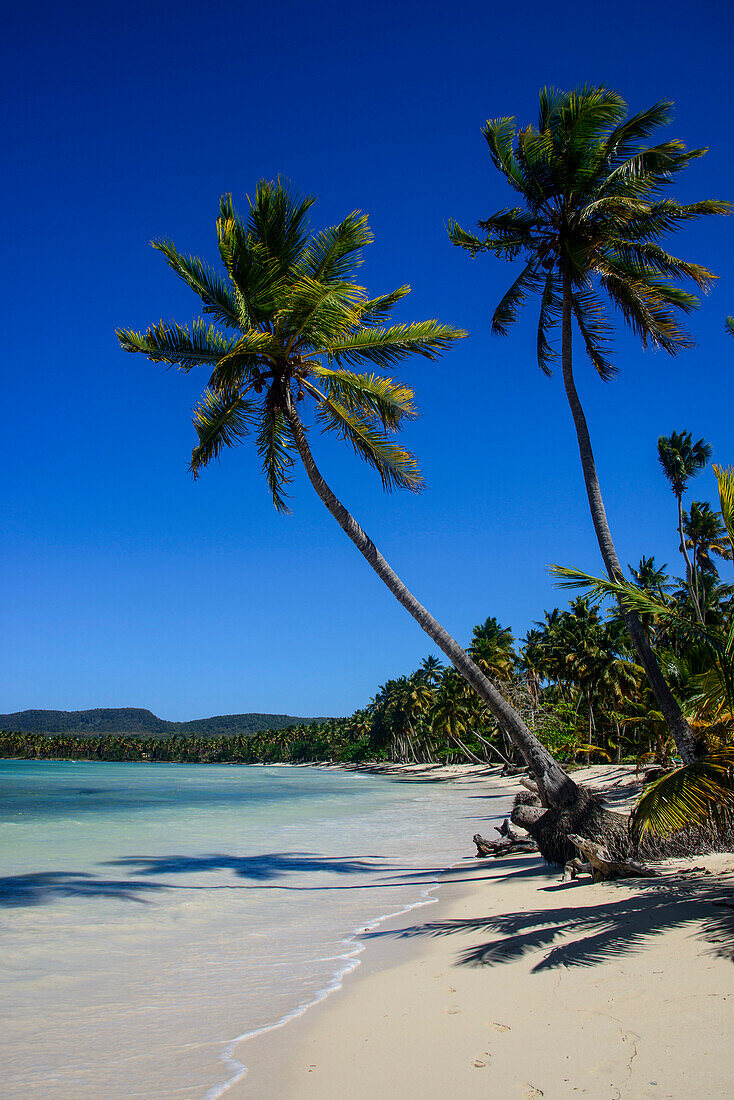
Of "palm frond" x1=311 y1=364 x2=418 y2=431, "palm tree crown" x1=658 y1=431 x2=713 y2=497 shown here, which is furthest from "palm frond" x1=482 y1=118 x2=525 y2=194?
"palm tree crown" x1=658 y1=431 x2=713 y2=497

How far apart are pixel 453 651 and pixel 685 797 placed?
16.2 feet

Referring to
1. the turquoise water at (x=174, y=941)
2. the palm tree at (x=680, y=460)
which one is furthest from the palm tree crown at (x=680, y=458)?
the turquoise water at (x=174, y=941)

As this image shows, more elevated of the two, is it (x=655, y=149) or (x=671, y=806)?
(x=655, y=149)

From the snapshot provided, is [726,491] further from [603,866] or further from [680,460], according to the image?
[680,460]

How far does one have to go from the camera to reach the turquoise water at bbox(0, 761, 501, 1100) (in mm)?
4262

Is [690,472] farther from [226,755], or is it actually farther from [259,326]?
[226,755]

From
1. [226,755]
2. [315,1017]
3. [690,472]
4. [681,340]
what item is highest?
[690,472]

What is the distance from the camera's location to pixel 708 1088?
3.03 meters

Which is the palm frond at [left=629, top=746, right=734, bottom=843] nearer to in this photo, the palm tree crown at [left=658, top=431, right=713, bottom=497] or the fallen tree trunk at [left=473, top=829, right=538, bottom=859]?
the fallen tree trunk at [left=473, top=829, right=538, bottom=859]

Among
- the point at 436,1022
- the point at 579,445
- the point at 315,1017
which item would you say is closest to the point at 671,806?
the point at 436,1022

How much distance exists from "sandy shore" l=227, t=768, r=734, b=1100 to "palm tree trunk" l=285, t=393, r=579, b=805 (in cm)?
220

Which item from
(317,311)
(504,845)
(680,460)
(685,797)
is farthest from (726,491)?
(680,460)

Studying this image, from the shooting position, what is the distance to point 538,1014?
13.6 ft

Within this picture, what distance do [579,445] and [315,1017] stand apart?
28.4 feet
